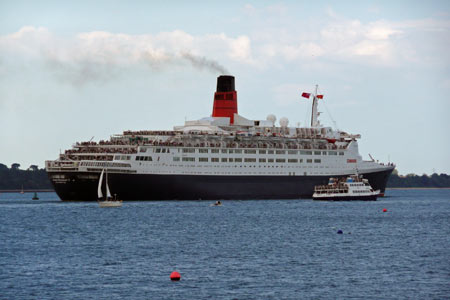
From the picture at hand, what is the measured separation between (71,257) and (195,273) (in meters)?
10.5

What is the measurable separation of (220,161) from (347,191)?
18070 mm

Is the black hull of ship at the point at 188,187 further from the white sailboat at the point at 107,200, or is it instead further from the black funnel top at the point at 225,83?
the black funnel top at the point at 225,83

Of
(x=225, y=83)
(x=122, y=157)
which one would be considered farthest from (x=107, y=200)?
(x=225, y=83)

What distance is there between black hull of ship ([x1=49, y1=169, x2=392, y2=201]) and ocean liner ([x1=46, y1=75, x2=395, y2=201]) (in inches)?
5.0

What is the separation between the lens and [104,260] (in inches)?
2087

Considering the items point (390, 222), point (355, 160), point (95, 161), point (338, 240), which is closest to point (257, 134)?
point (355, 160)

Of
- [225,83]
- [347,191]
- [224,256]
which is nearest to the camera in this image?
[224,256]

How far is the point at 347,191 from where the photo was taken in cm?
11794

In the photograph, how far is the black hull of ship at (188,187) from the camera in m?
110

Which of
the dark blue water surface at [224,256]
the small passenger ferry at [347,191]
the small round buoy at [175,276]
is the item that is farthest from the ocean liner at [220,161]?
the small round buoy at [175,276]


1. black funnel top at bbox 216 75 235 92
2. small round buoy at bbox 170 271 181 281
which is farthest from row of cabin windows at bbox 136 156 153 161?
small round buoy at bbox 170 271 181 281

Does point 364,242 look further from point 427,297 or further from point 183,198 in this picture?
point 183,198

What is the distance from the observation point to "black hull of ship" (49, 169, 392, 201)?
362 feet

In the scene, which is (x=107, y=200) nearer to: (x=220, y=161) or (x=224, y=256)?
(x=220, y=161)
